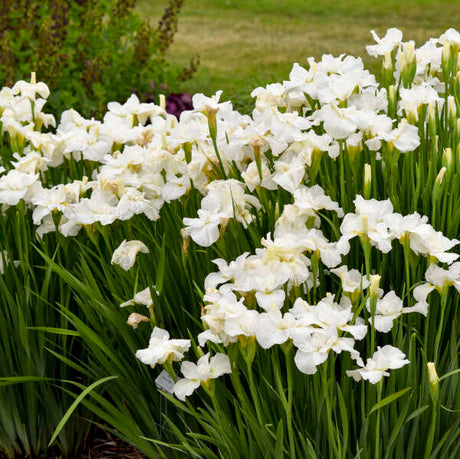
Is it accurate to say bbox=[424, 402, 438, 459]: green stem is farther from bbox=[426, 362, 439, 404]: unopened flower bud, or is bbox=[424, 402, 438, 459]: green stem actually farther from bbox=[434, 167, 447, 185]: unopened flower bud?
bbox=[434, 167, 447, 185]: unopened flower bud

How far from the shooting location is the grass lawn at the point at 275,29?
8586 mm

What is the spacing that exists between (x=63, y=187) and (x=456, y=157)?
1.13 m

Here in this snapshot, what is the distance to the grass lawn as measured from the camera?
8.59m

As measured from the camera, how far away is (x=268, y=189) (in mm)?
2156

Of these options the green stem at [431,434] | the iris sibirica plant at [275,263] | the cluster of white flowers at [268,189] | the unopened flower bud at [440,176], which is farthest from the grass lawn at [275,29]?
the green stem at [431,434]

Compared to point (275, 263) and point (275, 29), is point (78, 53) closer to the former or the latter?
point (275, 263)

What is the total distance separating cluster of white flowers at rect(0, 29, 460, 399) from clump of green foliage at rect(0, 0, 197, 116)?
7.49 ft

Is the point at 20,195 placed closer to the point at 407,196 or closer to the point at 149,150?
the point at 149,150

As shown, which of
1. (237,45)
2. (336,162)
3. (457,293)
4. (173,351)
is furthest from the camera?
(237,45)

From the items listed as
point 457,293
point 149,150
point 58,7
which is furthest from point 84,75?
point 457,293

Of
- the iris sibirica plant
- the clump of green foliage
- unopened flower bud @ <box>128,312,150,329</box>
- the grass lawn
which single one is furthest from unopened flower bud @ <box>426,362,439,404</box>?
the grass lawn

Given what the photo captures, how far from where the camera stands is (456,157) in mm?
2166

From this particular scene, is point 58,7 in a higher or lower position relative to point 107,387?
higher

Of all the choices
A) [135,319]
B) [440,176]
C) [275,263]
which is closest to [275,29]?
[440,176]
